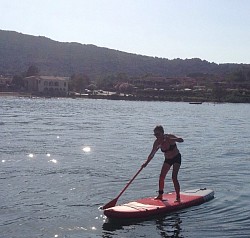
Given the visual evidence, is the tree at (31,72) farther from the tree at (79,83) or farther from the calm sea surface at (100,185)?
the calm sea surface at (100,185)

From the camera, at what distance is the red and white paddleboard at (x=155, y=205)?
488 inches

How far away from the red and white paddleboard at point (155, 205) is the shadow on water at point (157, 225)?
0.45ft

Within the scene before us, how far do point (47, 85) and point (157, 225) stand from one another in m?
147

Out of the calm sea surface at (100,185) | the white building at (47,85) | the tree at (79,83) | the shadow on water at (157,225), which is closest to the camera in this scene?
the shadow on water at (157,225)

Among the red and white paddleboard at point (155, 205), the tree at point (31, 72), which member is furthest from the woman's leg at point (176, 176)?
the tree at point (31, 72)

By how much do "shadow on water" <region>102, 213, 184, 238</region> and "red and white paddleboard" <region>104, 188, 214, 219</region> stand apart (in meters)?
0.14

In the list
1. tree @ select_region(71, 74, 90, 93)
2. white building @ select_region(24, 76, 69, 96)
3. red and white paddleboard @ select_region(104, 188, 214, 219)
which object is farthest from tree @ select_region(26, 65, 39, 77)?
red and white paddleboard @ select_region(104, 188, 214, 219)

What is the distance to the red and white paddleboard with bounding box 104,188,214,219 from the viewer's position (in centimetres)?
Result: 1238

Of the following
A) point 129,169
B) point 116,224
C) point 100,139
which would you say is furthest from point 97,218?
point 100,139

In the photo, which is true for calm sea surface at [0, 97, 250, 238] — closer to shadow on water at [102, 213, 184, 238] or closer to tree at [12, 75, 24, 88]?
shadow on water at [102, 213, 184, 238]

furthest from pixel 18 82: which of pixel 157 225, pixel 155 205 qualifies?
pixel 157 225

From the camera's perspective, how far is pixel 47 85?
512 ft

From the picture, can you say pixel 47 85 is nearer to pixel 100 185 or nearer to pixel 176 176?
pixel 100 185

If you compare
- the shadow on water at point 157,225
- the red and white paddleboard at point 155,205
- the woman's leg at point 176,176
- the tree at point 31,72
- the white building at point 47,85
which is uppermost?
the tree at point 31,72
